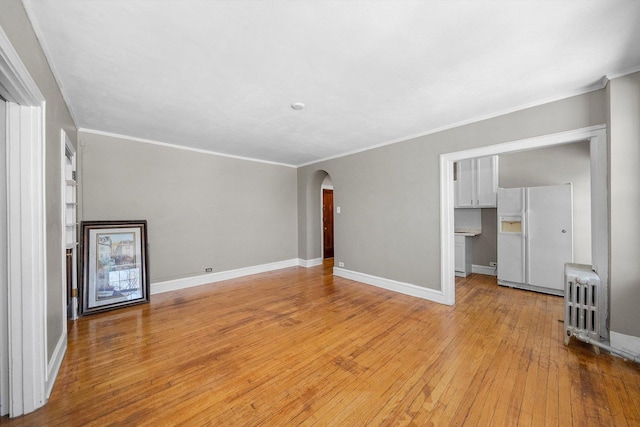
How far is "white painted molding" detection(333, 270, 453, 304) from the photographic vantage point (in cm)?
364

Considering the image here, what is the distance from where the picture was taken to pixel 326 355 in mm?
2307

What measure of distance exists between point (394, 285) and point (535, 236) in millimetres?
2457

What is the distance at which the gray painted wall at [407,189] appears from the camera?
270cm

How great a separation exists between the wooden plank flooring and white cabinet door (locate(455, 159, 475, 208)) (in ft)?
7.46

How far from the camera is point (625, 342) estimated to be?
2.22 m

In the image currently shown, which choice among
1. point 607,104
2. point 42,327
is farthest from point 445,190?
point 42,327

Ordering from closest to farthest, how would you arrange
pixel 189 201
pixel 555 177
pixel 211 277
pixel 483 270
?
pixel 555 177
pixel 189 201
pixel 211 277
pixel 483 270

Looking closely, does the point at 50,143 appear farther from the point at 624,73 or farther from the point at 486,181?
the point at 486,181

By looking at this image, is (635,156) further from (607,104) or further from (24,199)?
(24,199)

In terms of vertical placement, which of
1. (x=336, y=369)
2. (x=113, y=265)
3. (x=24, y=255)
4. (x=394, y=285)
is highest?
(x=24, y=255)

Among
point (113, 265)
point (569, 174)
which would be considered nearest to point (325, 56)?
point (113, 265)

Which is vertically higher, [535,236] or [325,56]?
[325,56]

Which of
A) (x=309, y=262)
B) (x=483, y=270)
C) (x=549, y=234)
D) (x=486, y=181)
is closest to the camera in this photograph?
(x=549, y=234)

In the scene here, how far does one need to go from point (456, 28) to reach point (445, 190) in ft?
7.48
